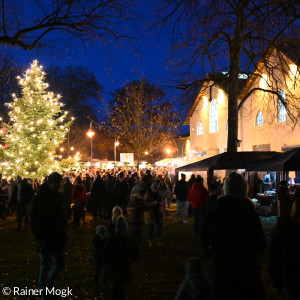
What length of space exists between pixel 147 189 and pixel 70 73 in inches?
1767

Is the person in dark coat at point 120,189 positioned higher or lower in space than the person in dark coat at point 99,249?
higher

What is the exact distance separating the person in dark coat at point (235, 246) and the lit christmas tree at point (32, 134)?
22.3 metres

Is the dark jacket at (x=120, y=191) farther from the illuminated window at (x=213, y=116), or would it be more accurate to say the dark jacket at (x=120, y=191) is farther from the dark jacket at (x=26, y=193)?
the illuminated window at (x=213, y=116)

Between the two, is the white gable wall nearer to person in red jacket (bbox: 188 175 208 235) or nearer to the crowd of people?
person in red jacket (bbox: 188 175 208 235)

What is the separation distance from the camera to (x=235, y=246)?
3.68m

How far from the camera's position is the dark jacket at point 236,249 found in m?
3.58

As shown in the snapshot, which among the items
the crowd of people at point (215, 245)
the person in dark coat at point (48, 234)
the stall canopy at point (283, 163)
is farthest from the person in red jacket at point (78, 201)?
the person in dark coat at point (48, 234)

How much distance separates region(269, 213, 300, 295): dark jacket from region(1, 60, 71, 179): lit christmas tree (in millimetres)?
22324

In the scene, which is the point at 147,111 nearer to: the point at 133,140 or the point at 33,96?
the point at 133,140

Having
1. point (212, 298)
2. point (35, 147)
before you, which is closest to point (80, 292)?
point (212, 298)

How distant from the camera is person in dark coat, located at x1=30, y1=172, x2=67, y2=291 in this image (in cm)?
550

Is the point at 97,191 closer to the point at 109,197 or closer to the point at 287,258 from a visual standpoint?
the point at 109,197

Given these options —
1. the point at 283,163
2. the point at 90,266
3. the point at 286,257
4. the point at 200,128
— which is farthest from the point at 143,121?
the point at 286,257

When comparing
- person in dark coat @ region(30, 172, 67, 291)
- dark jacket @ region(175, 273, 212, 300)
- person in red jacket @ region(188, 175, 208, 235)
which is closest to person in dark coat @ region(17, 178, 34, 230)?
person in red jacket @ region(188, 175, 208, 235)
